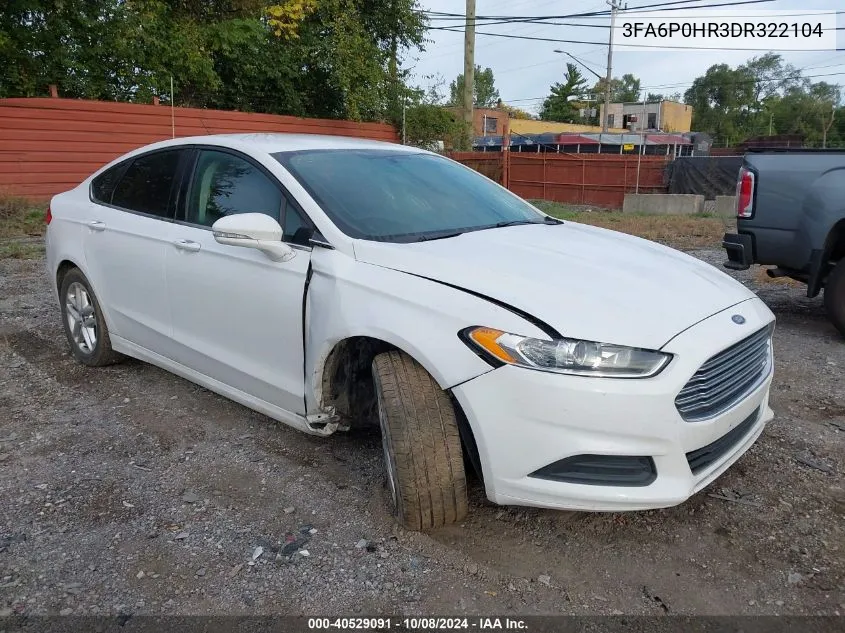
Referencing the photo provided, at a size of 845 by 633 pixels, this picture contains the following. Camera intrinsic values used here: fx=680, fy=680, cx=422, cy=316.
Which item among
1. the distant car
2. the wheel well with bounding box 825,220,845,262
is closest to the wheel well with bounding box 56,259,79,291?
the distant car

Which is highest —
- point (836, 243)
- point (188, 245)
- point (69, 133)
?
point (69, 133)

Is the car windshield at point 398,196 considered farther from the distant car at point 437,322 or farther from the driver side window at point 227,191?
the driver side window at point 227,191

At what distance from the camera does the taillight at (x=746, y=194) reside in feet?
17.8

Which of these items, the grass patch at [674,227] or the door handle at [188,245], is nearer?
the door handle at [188,245]

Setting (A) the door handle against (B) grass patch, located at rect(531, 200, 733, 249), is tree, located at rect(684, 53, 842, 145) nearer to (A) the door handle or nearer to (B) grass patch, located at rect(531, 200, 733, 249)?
(B) grass patch, located at rect(531, 200, 733, 249)

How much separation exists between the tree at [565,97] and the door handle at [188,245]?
220ft

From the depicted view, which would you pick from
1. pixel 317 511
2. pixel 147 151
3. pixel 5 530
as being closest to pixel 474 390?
pixel 317 511

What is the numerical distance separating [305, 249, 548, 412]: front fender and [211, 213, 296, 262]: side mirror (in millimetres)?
180

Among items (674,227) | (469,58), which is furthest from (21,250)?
(469,58)

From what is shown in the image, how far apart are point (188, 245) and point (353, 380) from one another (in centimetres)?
121

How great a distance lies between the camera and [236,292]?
10.7ft

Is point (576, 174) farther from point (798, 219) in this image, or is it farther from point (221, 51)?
point (798, 219)

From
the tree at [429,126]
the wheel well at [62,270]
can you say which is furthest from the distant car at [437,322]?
the tree at [429,126]

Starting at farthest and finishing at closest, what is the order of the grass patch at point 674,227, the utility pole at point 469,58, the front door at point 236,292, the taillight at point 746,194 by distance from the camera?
the utility pole at point 469,58 < the grass patch at point 674,227 < the taillight at point 746,194 < the front door at point 236,292
